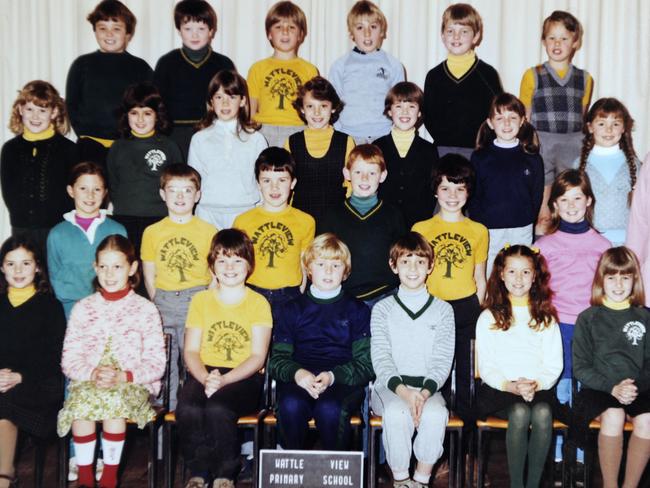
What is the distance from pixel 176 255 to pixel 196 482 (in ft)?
3.96

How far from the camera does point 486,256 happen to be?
4520 millimetres

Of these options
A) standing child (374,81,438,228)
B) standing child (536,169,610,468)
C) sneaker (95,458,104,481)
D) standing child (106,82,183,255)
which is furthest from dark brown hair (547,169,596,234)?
sneaker (95,458,104,481)

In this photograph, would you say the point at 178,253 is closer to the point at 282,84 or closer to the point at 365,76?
the point at 282,84

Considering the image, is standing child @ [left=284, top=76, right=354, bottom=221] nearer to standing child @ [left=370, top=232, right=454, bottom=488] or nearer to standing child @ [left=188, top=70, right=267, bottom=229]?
standing child @ [left=188, top=70, right=267, bottom=229]

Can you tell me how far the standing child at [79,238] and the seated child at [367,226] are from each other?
1.16 m

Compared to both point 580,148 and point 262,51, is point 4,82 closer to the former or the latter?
point 262,51

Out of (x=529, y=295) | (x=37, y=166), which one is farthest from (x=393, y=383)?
(x=37, y=166)

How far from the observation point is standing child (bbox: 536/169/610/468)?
4.35 metres

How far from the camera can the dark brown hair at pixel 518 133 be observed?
4758 millimetres

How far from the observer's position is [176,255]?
14.6 ft

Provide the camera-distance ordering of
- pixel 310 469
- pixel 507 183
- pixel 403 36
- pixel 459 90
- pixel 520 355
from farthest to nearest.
Answer: 1. pixel 403 36
2. pixel 459 90
3. pixel 507 183
4. pixel 520 355
5. pixel 310 469

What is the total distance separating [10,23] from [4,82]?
1.28 ft

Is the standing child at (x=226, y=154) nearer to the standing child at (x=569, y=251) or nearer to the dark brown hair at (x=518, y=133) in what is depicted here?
the dark brown hair at (x=518, y=133)

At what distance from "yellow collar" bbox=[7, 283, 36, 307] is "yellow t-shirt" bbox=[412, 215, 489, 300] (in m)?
1.99
